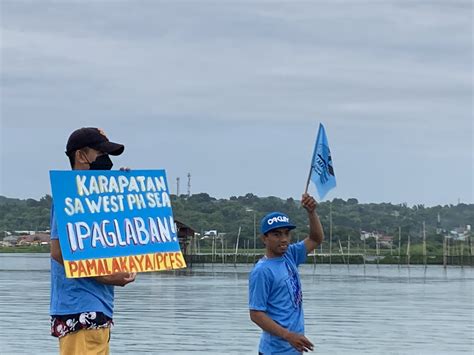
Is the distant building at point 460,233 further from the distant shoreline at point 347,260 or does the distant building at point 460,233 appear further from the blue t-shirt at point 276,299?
the blue t-shirt at point 276,299

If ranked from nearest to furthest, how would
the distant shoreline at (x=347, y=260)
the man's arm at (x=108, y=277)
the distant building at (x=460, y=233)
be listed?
the man's arm at (x=108, y=277), the distant shoreline at (x=347, y=260), the distant building at (x=460, y=233)

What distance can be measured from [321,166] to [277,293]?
40.7 inches

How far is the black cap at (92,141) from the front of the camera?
742 cm

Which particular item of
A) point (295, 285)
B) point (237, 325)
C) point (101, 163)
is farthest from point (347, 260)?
point (101, 163)

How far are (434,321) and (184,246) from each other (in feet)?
218

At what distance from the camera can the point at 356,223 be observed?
189 m

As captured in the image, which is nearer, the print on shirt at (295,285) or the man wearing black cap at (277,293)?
the man wearing black cap at (277,293)

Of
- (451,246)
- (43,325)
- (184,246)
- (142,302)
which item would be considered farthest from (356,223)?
(43,325)

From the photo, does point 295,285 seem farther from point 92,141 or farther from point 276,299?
point 92,141

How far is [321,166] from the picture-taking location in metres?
9.02

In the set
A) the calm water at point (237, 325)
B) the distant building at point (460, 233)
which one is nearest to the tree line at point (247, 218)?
the distant building at point (460, 233)

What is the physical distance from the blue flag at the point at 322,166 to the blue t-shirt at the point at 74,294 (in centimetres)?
221

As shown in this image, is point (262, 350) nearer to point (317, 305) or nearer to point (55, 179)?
point (55, 179)

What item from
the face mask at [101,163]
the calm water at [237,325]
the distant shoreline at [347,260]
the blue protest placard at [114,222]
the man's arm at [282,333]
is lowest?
the calm water at [237,325]
